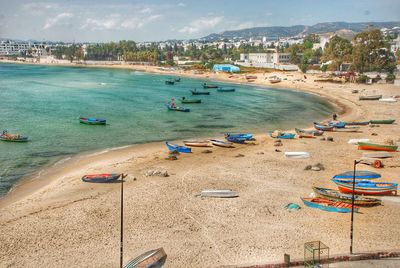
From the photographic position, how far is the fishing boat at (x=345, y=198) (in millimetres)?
28172

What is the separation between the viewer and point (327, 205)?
92.0 ft

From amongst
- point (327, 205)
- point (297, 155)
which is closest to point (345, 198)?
point (327, 205)

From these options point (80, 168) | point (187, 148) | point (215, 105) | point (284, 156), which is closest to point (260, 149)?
point (284, 156)

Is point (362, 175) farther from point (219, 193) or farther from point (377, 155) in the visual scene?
point (219, 193)

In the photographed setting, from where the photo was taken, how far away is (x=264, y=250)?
22.3 metres

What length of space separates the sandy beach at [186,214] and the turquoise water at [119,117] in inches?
245

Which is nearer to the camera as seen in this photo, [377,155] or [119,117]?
[377,155]

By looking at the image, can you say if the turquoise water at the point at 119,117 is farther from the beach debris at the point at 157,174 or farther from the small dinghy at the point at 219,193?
the small dinghy at the point at 219,193

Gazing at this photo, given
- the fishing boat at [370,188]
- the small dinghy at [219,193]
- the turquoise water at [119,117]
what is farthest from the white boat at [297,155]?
the turquoise water at [119,117]

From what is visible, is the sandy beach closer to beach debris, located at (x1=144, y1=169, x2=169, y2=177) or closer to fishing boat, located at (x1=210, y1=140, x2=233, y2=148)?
beach debris, located at (x1=144, y1=169, x2=169, y2=177)

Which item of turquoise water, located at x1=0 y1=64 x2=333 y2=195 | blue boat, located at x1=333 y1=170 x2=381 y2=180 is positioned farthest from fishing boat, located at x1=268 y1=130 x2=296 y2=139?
blue boat, located at x1=333 y1=170 x2=381 y2=180

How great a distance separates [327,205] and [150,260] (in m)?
13.9

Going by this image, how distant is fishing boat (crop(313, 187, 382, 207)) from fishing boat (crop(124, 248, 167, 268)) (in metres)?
13.7

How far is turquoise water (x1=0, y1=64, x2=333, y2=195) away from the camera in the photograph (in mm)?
45984
